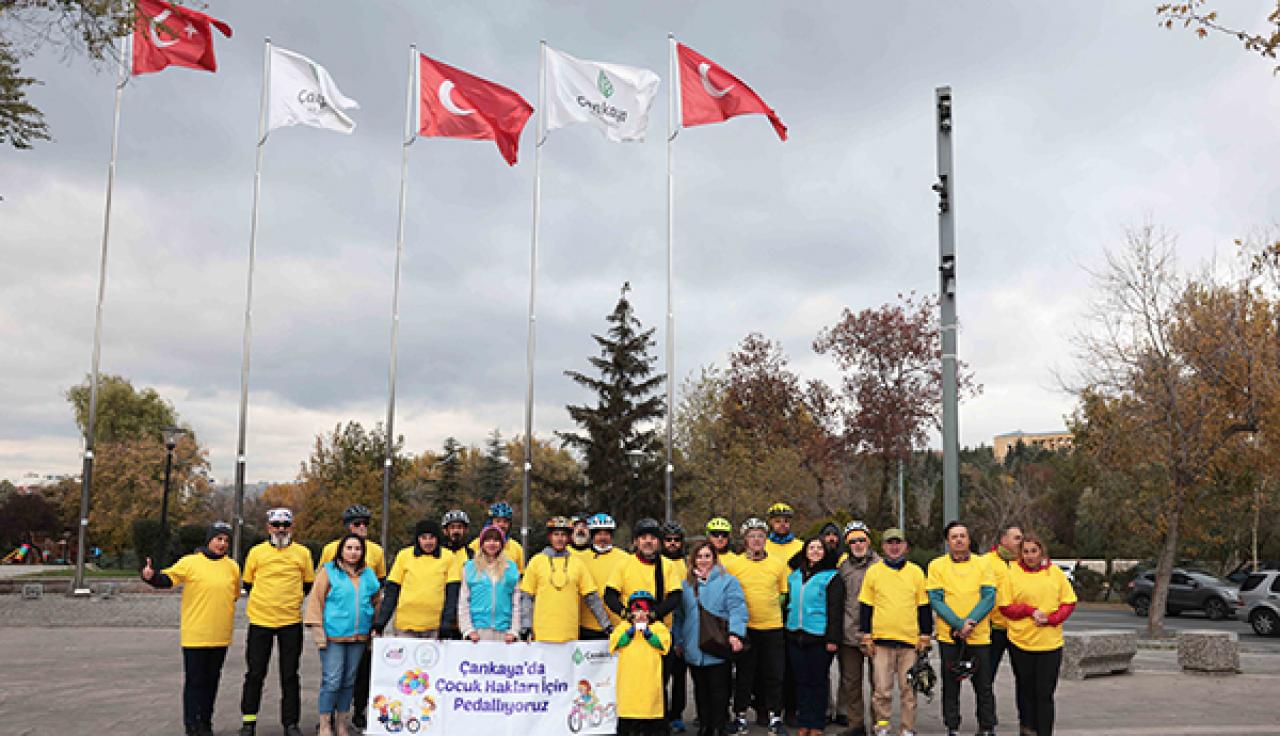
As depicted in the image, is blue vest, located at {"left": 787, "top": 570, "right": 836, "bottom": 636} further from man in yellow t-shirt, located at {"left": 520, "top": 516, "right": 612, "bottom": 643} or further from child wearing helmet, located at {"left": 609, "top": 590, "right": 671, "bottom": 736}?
man in yellow t-shirt, located at {"left": 520, "top": 516, "right": 612, "bottom": 643}

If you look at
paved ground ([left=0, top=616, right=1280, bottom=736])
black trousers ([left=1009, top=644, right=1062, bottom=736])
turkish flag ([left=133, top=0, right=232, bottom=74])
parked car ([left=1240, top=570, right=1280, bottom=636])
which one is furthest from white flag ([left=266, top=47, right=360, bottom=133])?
parked car ([left=1240, top=570, right=1280, bottom=636])

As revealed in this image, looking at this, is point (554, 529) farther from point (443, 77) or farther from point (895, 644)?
point (443, 77)

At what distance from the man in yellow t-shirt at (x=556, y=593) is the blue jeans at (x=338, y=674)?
1.50 m

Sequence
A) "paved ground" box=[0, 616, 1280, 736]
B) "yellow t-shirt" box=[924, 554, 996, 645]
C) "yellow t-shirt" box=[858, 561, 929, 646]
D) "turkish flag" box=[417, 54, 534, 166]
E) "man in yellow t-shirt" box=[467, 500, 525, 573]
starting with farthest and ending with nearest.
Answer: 1. "turkish flag" box=[417, 54, 534, 166]
2. "paved ground" box=[0, 616, 1280, 736]
3. "man in yellow t-shirt" box=[467, 500, 525, 573]
4. "yellow t-shirt" box=[924, 554, 996, 645]
5. "yellow t-shirt" box=[858, 561, 929, 646]

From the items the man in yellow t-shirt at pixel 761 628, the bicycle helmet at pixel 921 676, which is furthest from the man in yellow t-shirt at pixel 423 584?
the bicycle helmet at pixel 921 676

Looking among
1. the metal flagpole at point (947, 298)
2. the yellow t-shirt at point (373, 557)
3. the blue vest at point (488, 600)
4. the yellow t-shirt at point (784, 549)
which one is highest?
the metal flagpole at point (947, 298)

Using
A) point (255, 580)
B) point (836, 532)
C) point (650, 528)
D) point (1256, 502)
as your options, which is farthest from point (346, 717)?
point (1256, 502)

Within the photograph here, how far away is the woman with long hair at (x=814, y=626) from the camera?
8.60 metres

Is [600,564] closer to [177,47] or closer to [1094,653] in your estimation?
[1094,653]

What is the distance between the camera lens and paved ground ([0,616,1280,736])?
9.16m

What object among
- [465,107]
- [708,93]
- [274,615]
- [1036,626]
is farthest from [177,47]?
[1036,626]

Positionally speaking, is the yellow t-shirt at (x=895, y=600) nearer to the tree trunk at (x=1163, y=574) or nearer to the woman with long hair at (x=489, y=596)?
the woman with long hair at (x=489, y=596)

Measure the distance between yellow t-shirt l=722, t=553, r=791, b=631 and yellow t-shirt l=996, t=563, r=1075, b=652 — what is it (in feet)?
6.57

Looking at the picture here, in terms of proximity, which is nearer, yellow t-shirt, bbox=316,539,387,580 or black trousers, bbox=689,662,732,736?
black trousers, bbox=689,662,732,736
